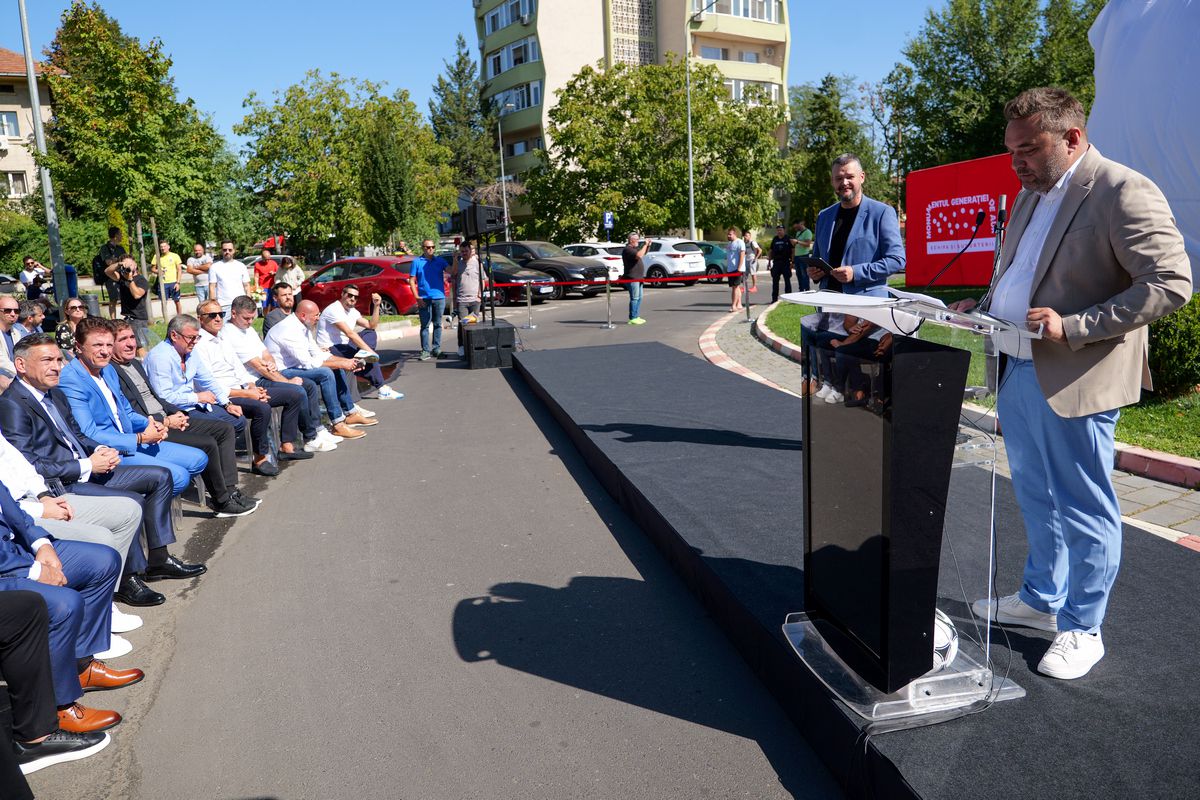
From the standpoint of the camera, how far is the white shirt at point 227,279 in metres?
15.5

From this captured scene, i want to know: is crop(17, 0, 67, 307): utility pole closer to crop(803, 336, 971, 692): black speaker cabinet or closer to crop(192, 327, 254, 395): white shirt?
crop(192, 327, 254, 395): white shirt

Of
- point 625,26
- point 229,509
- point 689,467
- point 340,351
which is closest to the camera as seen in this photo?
point 689,467

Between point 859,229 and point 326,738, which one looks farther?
point 859,229

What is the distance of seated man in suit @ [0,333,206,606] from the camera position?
450cm

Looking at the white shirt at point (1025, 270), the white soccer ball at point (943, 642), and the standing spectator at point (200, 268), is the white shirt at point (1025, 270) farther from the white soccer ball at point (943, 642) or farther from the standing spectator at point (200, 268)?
the standing spectator at point (200, 268)

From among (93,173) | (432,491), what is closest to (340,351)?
(432,491)

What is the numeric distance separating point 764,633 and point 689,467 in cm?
260

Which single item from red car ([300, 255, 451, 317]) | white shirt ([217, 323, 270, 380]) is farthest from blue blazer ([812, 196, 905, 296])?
red car ([300, 255, 451, 317])

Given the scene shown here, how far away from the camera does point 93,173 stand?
18562mm

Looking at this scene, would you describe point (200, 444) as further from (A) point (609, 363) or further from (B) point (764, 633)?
(A) point (609, 363)

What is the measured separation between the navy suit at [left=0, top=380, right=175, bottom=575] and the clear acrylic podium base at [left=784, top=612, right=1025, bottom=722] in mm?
3927

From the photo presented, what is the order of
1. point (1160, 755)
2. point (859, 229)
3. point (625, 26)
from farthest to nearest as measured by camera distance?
point (625, 26) < point (859, 229) < point (1160, 755)

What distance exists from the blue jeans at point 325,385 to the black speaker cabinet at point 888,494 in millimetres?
6780

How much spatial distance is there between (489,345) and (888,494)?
1128 cm
